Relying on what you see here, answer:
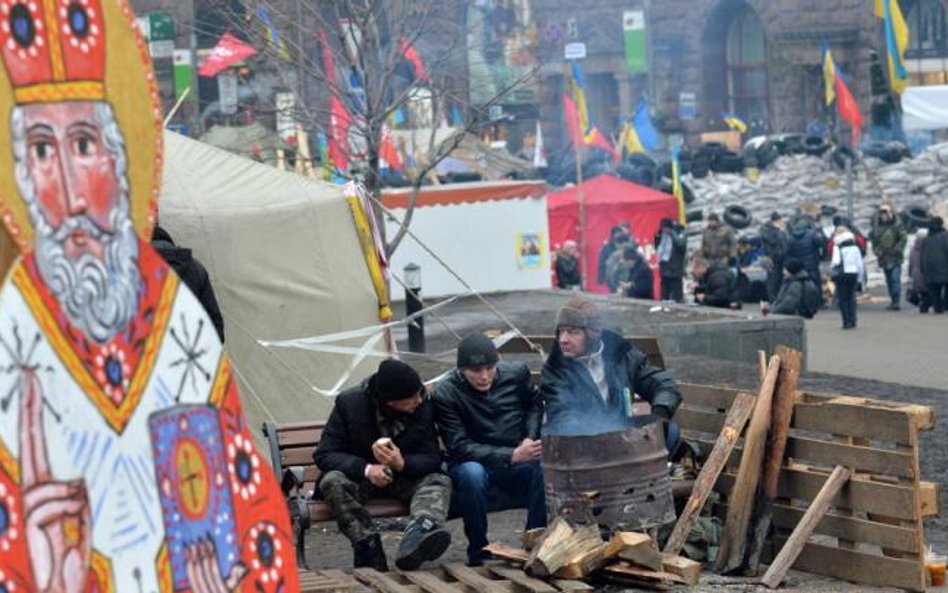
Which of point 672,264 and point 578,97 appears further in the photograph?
point 578,97

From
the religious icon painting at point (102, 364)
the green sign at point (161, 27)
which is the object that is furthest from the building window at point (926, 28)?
the religious icon painting at point (102, 364)

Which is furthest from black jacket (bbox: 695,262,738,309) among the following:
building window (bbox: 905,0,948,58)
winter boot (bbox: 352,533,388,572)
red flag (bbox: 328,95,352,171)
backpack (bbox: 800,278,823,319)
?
building window (bbox: 905,0,948,58)

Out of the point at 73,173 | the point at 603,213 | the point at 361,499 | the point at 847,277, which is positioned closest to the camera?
the point at 73,173

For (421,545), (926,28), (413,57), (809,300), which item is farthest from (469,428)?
(926,28)

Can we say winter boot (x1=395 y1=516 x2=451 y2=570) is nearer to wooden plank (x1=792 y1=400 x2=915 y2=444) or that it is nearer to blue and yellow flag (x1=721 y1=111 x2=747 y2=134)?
wooden plank (x1=792 y1=400 x2=915 y2=444)

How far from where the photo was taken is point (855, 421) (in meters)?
8.79

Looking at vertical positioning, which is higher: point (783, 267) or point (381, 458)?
point (381, 458)

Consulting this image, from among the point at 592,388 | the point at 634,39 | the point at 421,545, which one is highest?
the point at 634,39

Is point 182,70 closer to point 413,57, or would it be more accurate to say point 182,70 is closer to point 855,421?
point 413,57

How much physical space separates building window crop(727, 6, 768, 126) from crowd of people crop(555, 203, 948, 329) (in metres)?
19.1

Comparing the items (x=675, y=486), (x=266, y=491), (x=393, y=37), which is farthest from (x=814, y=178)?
(x=266, y=491)

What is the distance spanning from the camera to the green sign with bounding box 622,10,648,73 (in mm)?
41356

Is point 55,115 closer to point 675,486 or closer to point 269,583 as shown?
point 269,583

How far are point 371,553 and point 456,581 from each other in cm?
49
